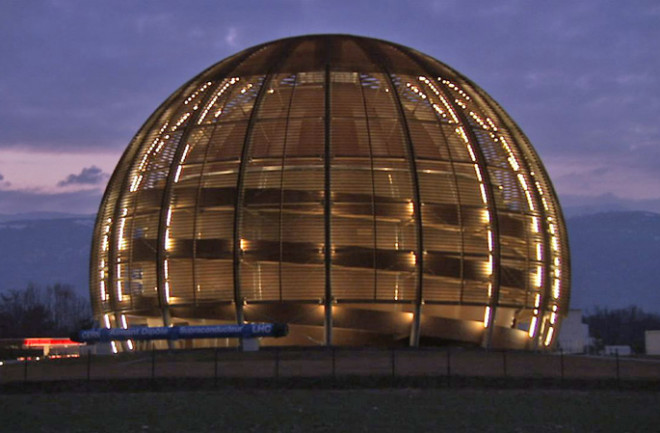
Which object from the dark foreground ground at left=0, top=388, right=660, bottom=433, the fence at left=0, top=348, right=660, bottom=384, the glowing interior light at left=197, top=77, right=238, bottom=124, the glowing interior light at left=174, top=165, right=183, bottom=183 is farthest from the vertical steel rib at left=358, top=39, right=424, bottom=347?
the dark foreground ground at left=0, top=388, right=660, bottom=433

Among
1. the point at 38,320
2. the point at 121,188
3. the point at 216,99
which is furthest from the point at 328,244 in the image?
the point at 38,320

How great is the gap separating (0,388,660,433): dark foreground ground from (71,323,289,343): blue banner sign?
35.3 ft

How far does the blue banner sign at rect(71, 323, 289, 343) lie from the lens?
48.5m

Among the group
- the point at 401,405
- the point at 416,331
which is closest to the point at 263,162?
the point at 416,331

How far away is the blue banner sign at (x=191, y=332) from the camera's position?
4853 centimetres

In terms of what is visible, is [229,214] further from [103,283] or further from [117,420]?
[117,420]

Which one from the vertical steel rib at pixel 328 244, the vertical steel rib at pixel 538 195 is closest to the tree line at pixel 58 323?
the vertical steel rib at pixel 538 195

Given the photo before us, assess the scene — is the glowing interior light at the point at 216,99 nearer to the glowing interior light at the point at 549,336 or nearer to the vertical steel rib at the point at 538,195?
the vertical steel rib at the point at 538,195

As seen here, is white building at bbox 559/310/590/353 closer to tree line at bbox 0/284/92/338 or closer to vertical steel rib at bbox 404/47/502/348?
vertical steel rib at bbox 404/47/502/348

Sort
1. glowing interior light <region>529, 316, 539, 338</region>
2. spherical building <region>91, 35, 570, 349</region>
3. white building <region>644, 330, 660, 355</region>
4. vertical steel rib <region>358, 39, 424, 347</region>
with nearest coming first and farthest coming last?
vertical steel rib <region>358, 39, 424, 347</region> < spherical building <region>91, 35, 570, 349</region> < glowing interior light <region>529, 316, 539, 338</region> < white building <region>644, 330, 660, 355</region>

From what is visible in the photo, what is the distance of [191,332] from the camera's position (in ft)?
162

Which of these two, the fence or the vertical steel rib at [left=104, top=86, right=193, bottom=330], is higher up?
the vertical steel rib at [left=104, top=86, right=193, bottom=330]

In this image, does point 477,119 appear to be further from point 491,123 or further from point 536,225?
point 536,225

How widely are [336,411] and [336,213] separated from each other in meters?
18.2
